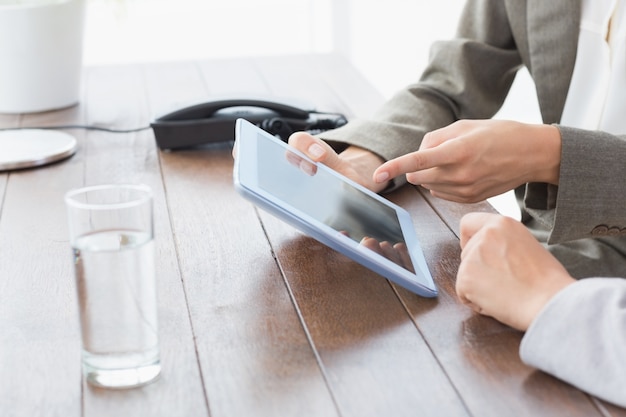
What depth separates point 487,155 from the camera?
3.68 ft

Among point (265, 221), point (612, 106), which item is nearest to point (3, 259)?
point (265, 221)

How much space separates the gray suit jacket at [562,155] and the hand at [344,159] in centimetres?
2

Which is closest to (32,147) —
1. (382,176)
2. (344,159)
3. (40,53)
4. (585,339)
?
(40,53)

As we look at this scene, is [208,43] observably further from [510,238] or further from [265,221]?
[510,238]

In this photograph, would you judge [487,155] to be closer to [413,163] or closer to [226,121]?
[413,163]

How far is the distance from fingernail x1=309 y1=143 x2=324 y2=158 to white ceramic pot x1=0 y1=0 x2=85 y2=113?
→ 763 millimetres

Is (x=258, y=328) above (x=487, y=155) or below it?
below

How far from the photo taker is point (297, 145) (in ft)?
3.88

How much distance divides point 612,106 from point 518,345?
26.4 inches

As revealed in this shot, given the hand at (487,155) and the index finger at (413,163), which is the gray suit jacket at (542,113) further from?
the index finger at (413,163)

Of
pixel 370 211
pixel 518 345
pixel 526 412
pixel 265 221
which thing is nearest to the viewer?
pixel 526 412

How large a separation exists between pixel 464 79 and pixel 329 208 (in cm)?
61

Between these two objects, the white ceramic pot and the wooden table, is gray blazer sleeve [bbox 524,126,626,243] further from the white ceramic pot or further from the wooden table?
the white ceramic pot

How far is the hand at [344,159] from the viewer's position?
1.18 m
